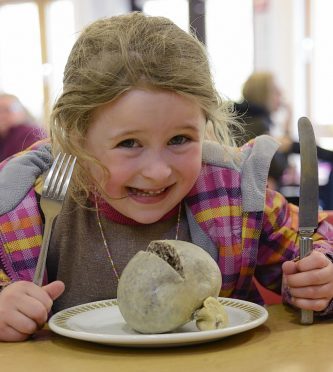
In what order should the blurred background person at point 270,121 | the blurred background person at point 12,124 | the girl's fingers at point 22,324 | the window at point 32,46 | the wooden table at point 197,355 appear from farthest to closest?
1. the window at point 32,46
2. the blurred background person at point 12,124
3. the blurred background person at point 270,121
4. the girl's fingers at point 22,324
5. the wooden table at point 197,355

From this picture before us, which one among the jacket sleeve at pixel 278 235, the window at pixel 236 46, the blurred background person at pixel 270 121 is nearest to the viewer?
the jacket sleeve at pixel 278 235

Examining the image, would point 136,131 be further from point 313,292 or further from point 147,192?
point 313,292

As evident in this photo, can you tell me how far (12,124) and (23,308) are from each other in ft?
10.7

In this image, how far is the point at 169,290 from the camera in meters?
0.83

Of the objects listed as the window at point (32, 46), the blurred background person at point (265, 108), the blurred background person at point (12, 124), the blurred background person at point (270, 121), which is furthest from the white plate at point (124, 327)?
the window at point (32, 46)

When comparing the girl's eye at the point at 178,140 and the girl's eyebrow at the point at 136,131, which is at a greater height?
the girl's eyebrow at the point at 136,131

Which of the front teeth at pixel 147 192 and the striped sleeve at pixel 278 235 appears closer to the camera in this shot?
the front teeth at pixel 147 192

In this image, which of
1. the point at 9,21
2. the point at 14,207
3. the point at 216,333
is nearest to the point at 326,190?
the point at 14,207

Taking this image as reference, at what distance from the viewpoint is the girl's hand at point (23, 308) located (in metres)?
0.93

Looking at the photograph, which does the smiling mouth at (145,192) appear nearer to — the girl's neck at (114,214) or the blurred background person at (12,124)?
the girl's neck at (114,214)

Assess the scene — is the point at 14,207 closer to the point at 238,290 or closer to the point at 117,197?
the point at 117,197

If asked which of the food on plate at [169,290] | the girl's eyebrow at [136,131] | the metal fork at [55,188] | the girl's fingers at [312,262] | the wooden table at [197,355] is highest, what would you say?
the girl's eyebrow at [136,131]

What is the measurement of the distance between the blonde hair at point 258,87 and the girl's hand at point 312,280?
337cm

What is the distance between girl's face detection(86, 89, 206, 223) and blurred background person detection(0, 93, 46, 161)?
111 inches
